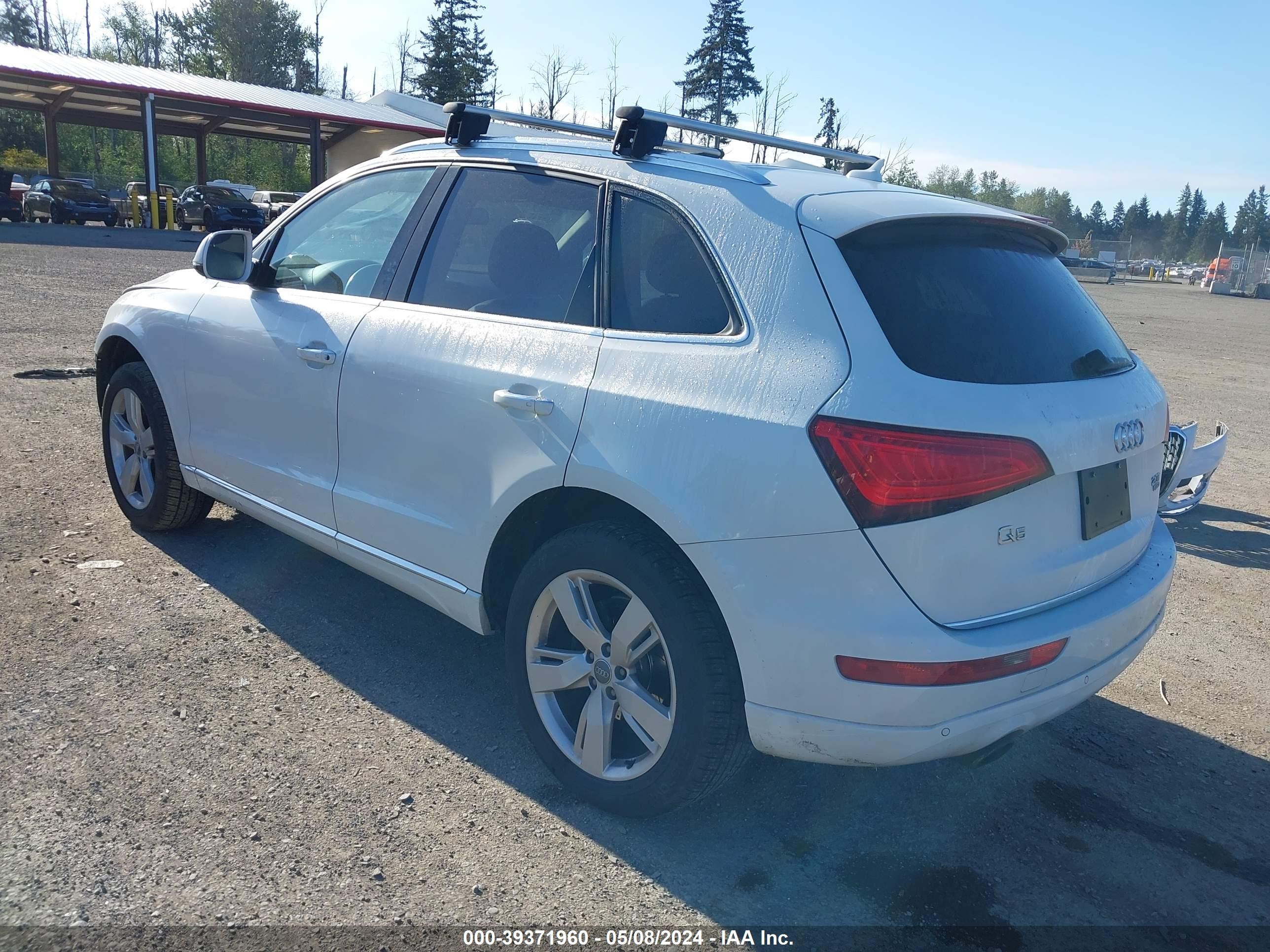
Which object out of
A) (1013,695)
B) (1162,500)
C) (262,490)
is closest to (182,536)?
(262,490)

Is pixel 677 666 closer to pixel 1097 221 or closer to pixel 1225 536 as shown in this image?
pixel 1225 536

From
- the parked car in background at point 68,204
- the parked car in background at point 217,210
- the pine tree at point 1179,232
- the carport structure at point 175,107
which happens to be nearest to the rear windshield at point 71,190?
the parked car in background at point 68,204

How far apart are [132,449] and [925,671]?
4.14 metres

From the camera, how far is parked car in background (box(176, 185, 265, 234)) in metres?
32.7

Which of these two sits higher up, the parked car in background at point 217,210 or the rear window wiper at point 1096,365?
the rear window wiper at point 1096,365

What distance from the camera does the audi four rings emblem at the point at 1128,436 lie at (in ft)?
8.63

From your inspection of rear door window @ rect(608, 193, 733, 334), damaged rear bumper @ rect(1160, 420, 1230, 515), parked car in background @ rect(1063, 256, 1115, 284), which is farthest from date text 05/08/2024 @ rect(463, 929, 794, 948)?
parked car in background @ rect(1063, 256, 1115, 284)

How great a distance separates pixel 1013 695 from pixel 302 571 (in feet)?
10.8

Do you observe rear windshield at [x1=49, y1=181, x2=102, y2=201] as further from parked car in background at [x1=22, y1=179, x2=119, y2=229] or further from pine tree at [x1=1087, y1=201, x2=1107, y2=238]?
pine tree at [x1=1087, y1=201, x2=1107, y2=238]

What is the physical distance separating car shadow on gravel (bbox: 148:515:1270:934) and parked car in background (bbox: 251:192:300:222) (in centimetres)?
3471

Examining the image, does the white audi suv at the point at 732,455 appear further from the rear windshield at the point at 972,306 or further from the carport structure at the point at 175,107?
the carport structure at the point at 175,107

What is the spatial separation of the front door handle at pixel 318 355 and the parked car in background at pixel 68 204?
3629cm

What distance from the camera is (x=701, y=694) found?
2.51 metres

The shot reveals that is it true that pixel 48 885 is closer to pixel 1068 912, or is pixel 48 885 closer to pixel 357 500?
pixel 357 500
